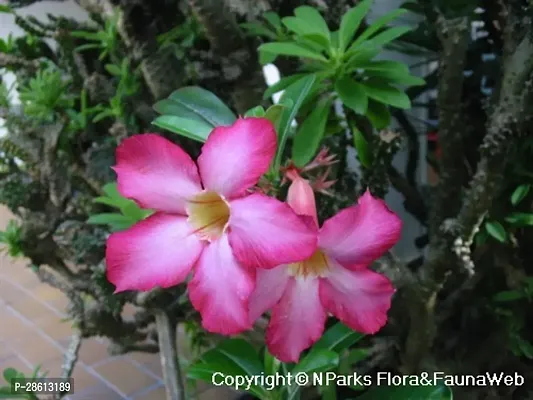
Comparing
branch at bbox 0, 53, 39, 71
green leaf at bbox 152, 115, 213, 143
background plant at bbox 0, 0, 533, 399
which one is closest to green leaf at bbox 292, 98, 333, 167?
background plant at bbox 0, 0, 533, 399

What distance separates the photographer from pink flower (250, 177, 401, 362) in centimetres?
40

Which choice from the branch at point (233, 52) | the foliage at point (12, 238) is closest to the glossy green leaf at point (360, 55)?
the branch at point (233, 52)

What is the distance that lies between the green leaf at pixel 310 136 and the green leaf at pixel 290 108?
64 mm

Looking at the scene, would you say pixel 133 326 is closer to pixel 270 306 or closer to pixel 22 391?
pixel 22 391

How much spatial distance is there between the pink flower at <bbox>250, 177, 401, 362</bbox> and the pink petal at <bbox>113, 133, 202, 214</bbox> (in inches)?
3.0

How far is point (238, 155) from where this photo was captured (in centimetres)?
36

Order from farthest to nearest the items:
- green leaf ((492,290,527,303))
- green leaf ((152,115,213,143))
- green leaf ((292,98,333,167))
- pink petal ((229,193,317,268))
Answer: green leaf ((492,290,527,303))
green leaf ((292,98,333,167))
green leaf ((152,115,213,143))
pink petal ((229,193,317,268))

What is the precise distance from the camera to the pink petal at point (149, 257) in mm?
366

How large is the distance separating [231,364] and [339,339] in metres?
0.11

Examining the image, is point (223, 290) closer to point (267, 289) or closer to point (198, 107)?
point (267, 289)

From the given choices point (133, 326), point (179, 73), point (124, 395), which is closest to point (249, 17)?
point (179, 73)

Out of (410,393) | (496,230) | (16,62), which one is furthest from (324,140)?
(16,62)

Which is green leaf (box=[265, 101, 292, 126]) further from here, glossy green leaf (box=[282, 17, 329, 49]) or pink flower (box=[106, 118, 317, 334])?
glossy green leaf (box=[282, 17, 329, 49])

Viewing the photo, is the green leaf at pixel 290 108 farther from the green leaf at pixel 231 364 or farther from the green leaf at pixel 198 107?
the green leaf at pixel 231 364
